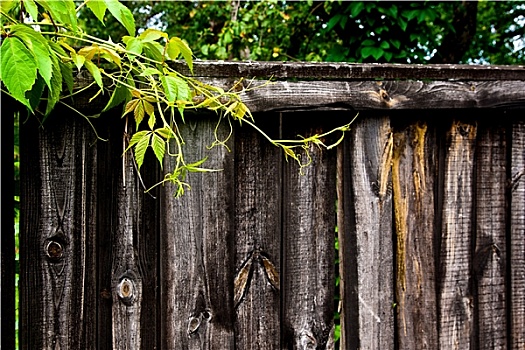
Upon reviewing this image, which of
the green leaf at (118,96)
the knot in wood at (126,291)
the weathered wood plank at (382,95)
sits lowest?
the knot in wood at (126,291)

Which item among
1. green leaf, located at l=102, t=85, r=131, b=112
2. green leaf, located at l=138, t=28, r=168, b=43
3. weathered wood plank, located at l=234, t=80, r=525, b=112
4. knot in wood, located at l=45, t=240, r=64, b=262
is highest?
green leaf, located at l=138, t=28, r=168, b=43

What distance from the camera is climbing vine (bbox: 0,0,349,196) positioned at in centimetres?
88

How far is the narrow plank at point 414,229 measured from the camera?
141cm

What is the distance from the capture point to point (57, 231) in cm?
121

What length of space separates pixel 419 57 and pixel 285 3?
72.5 inches

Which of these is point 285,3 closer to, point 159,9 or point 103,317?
point 159,9

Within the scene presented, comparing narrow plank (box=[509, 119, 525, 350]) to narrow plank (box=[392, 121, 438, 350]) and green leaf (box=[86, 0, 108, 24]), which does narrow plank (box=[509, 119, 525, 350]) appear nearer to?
narrow plank (box=[392, 121, 438, 350])

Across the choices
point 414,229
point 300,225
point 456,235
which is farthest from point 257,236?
point 456,235

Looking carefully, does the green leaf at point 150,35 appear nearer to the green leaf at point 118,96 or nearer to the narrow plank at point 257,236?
the green leaf at point 118,96

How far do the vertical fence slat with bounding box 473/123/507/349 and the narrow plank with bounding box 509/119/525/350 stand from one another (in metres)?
0.02

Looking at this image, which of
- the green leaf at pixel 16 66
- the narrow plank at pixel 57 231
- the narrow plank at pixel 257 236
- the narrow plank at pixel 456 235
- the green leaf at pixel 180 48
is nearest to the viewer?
the green leaf at pixel 16 66

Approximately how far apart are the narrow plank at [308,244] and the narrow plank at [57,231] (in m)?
0.42

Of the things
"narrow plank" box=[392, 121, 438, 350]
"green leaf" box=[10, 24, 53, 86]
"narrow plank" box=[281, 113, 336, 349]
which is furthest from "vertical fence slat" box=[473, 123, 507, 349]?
"green leaf" box=[10, 24, 53, 86]

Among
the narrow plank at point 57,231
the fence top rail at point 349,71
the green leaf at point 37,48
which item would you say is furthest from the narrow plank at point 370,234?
the green leaf at point 37,48
